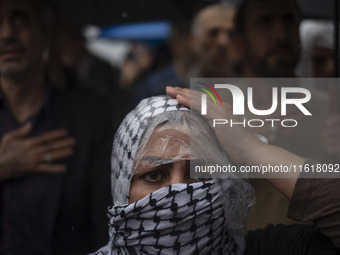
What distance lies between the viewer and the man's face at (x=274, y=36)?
2.04 metres

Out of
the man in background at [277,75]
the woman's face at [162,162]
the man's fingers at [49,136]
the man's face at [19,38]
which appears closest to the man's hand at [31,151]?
the man's fingers at [49,136]

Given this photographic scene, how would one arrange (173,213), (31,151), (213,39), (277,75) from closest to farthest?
(173,213) → (277,75) → (31,151) → (213,39)

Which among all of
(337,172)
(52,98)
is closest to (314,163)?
(337,172)

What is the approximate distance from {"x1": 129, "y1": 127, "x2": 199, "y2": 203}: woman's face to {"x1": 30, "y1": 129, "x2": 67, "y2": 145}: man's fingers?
790 millimetres

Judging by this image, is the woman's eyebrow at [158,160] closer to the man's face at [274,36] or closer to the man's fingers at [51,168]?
the man's face at [274,36]

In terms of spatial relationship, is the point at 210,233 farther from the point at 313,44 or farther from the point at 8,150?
the point at 313,44

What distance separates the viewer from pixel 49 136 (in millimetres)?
2430

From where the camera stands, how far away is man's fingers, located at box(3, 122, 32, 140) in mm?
2381

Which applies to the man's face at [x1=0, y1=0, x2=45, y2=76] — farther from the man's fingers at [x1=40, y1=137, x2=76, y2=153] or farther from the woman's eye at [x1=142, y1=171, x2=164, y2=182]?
Answer: the woman's eye at [x1=142, y1=171, x2=164, y2=182]

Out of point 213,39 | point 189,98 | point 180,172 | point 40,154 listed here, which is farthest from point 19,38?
point 213,39

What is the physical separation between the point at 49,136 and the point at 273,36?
1.17 meters

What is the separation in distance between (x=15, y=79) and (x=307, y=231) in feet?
5.15

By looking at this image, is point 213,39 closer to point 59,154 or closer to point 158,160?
point 59,154

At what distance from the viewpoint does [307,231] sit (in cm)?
181
